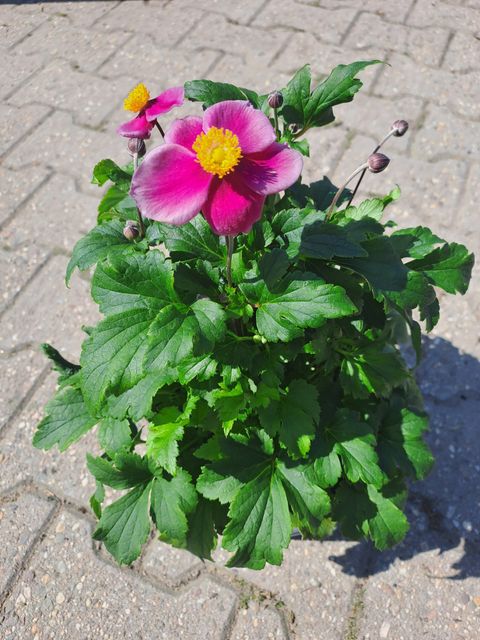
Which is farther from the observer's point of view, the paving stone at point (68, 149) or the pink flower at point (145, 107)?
the paving stone at point (68, 149)

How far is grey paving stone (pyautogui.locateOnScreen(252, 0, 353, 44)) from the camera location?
143 inches

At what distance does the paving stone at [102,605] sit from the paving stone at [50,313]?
0.83 metres

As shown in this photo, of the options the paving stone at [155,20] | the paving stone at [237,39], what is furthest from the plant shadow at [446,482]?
the paving stone at [155,20]

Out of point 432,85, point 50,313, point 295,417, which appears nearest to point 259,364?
point 295,417

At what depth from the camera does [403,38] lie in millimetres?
3555

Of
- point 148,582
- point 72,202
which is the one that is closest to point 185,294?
point 148,582

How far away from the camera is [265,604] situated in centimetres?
182

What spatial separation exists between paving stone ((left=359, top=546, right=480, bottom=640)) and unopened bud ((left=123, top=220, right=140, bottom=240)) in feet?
4.10

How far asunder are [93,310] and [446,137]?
189 centimetres

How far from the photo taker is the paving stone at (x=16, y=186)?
9.70ft

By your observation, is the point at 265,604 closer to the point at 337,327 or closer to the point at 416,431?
the point at 416,431

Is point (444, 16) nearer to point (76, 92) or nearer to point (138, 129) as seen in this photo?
point (76, 92)

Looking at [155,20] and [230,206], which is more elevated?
[230,206]

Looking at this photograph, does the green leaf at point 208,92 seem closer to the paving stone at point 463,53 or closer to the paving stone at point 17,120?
the paving stone at point 17,120
